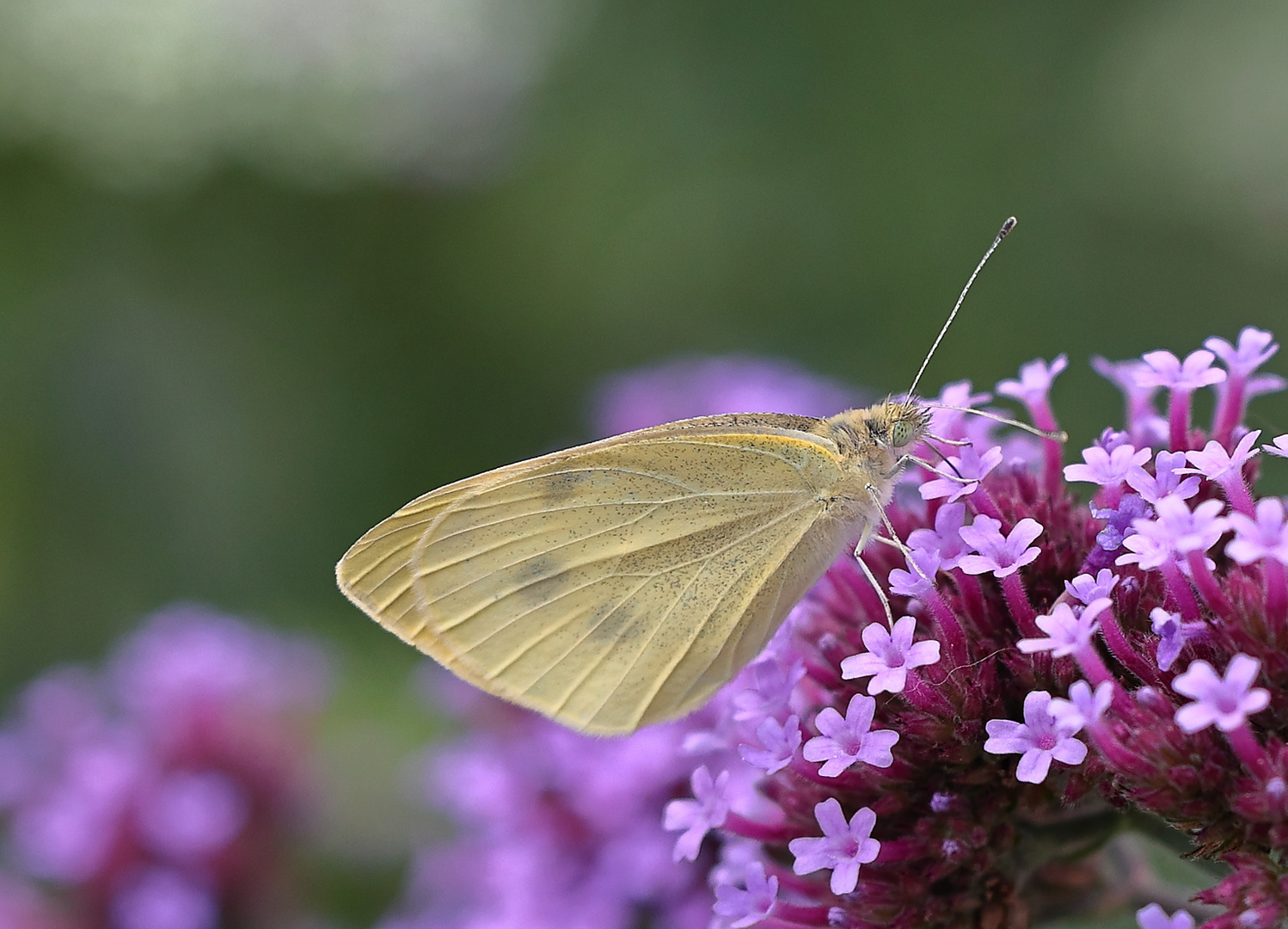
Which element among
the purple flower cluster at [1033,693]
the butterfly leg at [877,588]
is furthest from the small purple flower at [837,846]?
the butterfly leg at [877,588]

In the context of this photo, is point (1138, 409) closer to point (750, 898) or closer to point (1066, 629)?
point (1066, 629)

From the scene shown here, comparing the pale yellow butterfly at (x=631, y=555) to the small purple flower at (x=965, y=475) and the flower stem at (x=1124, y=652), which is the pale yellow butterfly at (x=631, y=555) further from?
the flower stem at (x=1124, y=652)

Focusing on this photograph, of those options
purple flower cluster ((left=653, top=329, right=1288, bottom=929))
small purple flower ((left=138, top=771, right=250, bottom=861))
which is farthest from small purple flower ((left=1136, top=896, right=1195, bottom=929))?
small purple flower ((left=138, top=771, right=250, bottom=861))

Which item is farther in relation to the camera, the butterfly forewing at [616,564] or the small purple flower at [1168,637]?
the butterfly forewing at [616,564]

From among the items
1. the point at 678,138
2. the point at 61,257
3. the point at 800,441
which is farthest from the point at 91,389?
the point at 800,441

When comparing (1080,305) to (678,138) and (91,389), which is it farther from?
(91,389)

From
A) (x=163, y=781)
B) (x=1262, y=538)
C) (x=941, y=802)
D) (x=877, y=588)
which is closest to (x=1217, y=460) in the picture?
(x=1262, y=538)
